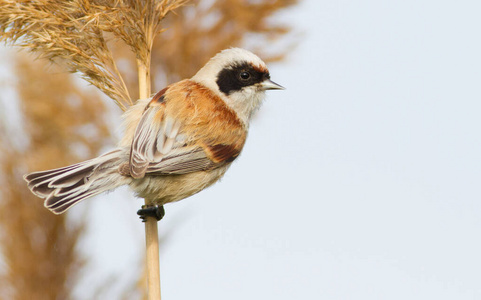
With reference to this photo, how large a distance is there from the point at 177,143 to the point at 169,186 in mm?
162

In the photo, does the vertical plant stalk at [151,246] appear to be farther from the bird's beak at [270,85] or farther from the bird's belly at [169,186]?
the bird's beak at [270,85]

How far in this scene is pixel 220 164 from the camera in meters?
2.55

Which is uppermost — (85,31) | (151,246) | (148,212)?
(85,31)

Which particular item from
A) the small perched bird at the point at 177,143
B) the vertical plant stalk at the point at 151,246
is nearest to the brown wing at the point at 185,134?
the small perched bird at the point at 177,143

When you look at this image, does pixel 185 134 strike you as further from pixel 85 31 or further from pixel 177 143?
pixel 85 31

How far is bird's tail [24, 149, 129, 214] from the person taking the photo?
2.13 m

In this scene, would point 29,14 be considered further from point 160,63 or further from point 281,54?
point 281,54

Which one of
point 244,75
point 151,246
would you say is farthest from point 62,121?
point 151,246

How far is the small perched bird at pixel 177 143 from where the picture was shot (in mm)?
2215

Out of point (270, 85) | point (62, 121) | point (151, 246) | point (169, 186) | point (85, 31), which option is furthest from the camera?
point (62, 121)

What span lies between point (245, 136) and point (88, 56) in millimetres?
838

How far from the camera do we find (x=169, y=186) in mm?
2359

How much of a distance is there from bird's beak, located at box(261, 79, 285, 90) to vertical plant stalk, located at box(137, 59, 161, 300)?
654 millimetres

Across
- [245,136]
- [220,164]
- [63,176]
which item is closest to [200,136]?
[220,164]
